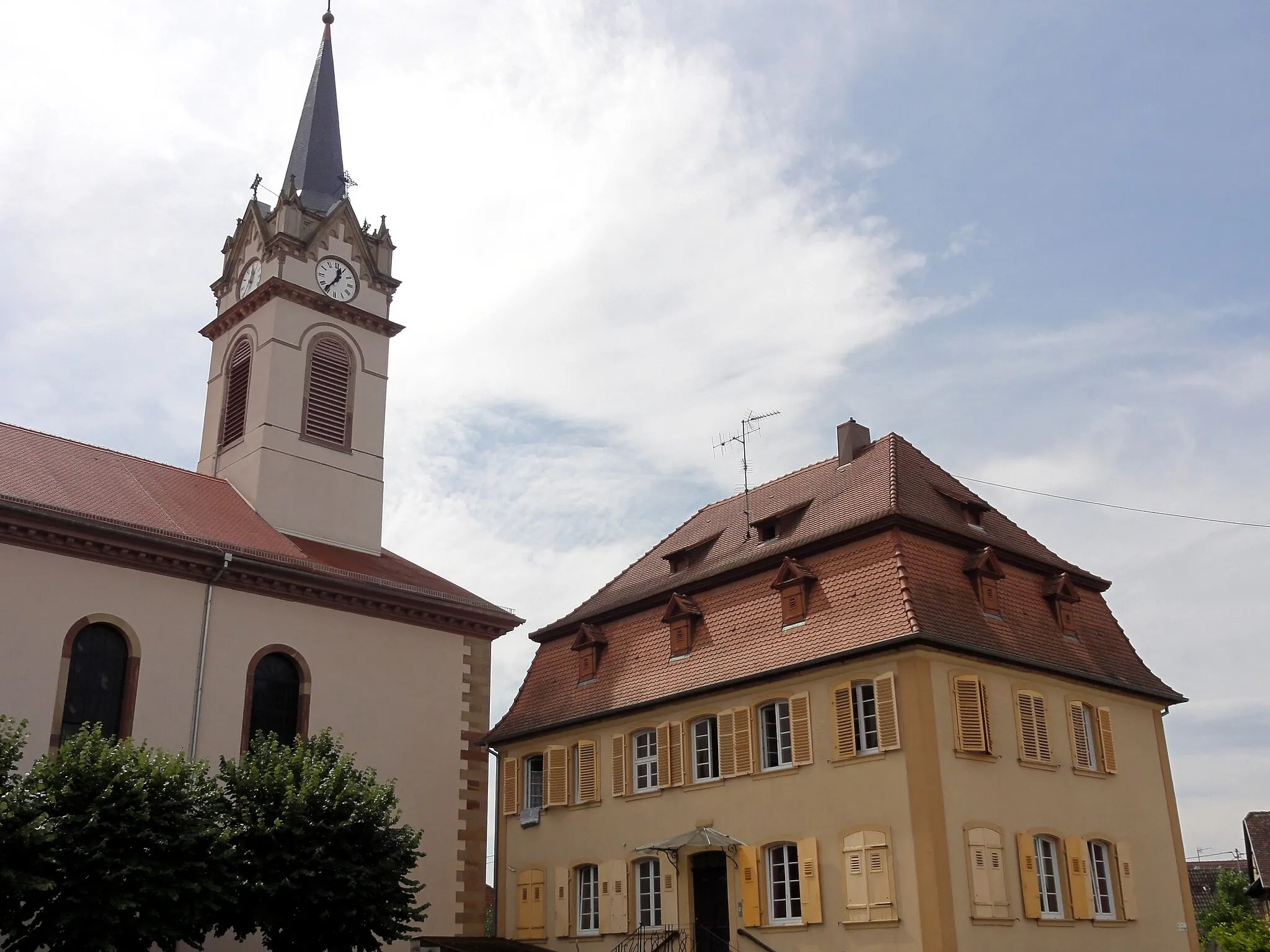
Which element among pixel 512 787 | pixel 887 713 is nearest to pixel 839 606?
pixel 887 713

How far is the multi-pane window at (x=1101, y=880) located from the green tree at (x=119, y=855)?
14.7 meters

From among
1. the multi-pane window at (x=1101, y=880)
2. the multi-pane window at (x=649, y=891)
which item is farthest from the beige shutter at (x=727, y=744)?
the multi-pane window at (x=1101, y=880)

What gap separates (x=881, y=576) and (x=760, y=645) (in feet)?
9.31

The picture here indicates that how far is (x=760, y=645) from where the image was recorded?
24.3 m

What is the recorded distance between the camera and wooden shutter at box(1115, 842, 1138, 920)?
23.1 metres

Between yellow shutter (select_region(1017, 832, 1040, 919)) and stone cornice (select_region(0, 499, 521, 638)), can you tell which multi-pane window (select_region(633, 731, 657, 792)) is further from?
yellow shutter (select_region(1017, 832, 1040, 919))

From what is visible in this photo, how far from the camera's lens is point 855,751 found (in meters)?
22.0

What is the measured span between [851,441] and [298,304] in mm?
13398

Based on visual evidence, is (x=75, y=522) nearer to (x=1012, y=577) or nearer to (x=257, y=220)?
(x=257, y=220)

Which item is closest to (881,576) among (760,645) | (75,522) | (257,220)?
(760,645)

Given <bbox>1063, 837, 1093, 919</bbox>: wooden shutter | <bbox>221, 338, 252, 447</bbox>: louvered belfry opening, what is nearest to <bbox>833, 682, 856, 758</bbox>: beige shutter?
<bbox>1063, 837, 1093, 919</bbox>: wooden shutter

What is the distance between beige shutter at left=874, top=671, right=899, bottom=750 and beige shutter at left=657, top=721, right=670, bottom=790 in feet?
16.9

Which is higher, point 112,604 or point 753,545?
point 753,545

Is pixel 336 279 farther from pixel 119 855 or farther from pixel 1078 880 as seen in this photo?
pixel 1078 880
